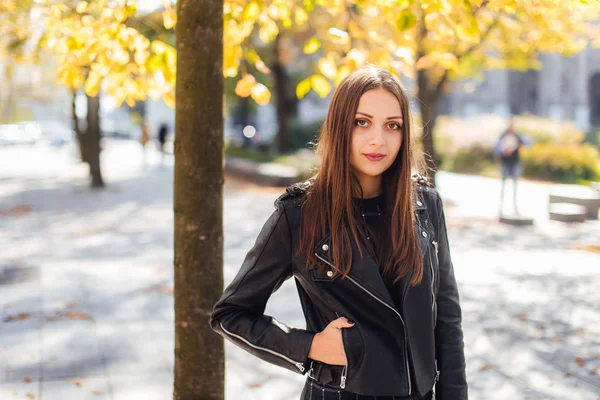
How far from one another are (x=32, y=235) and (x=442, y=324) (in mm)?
11094

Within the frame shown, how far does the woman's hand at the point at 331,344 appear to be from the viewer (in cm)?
218

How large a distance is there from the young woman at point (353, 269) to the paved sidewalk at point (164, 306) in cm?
299

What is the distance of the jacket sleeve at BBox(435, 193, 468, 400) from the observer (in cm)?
241

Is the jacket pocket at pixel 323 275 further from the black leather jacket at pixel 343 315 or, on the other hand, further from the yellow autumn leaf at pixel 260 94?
the yellow autumn leaf at pixel 260 94

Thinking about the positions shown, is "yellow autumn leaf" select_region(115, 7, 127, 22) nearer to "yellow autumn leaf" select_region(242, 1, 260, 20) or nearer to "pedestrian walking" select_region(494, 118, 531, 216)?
"yellow autumn leaf" select_region(242, 1, 260, 20)

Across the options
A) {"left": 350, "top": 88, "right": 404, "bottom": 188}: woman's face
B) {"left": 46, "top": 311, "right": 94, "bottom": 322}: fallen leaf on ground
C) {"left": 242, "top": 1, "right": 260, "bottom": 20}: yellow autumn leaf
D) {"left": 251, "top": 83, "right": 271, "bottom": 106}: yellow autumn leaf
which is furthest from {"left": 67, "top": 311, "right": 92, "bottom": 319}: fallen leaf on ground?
{"left": 350, "top": 88, "right": 404, "bottom": 188}: woman's face

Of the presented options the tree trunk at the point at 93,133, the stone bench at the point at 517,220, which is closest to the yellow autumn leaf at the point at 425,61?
the stone bench at the point at 517,220

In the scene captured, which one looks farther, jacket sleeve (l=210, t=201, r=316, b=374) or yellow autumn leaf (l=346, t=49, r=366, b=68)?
yellow autumn leaf (l=346, t=49, r=366, b=68)

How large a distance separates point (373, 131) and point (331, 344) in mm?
660

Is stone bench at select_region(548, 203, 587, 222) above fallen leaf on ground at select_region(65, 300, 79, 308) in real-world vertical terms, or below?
above

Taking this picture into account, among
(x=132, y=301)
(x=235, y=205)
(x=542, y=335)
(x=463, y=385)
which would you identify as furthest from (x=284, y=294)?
(x=235, y=205)

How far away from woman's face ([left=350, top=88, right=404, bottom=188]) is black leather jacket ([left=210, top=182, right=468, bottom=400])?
221 mm

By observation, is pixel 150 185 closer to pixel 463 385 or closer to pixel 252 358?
pixel 252 358

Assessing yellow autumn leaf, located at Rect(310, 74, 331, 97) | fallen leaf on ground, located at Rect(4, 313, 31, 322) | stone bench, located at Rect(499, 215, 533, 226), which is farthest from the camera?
stone bench, located at Rect(499, 215, 533, 226)
